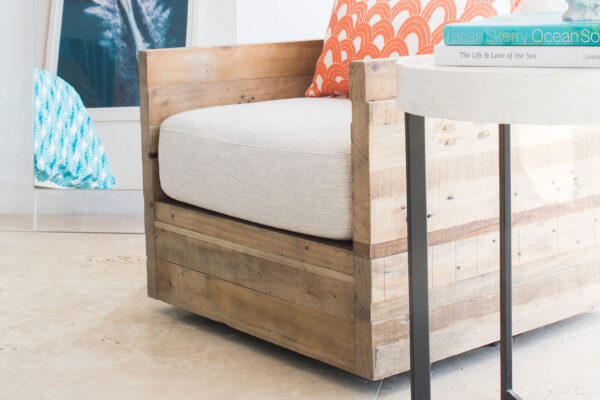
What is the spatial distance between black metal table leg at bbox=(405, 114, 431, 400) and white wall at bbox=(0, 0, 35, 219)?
1914 millimetres

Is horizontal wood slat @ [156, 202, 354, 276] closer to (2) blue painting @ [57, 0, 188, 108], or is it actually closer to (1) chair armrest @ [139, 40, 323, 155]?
(1) chair armrest @ [139, 40, 323, 155]

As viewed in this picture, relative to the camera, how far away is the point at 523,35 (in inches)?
34.0

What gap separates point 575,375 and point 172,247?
830 millimetres

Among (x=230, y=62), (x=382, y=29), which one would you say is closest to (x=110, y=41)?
(x=230, y=62)

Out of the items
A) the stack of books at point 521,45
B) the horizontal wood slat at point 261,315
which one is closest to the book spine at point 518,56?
the stack of books at point 521,45

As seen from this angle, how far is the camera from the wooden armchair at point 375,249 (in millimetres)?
1369

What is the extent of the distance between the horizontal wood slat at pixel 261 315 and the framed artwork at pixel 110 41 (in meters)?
0.94

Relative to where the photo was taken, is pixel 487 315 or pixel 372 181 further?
pixel 487 315

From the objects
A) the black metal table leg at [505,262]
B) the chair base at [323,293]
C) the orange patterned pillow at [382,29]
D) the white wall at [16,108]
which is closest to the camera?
the black metal table leg at [505,262]

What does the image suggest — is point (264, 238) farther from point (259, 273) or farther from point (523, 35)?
point (523, 35)

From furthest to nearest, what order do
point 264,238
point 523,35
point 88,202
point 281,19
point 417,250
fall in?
1. point 88,202
2. point 281,19
3. point 264,238
4. point 417,250
5. point 523,35

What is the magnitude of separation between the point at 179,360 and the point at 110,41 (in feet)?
4.38

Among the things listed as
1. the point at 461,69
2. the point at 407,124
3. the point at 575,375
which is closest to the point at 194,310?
the point at 575,375

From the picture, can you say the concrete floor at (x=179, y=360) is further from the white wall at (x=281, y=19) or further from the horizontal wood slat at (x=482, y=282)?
the white wall at (x=281, y=19)
